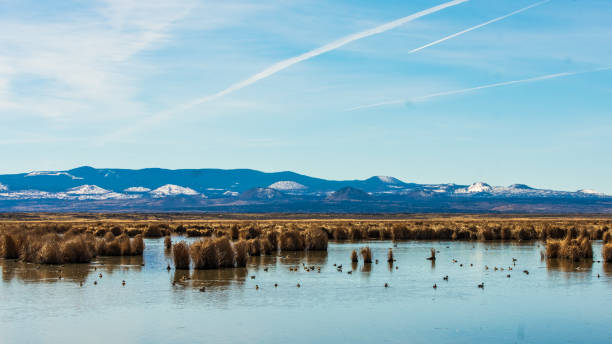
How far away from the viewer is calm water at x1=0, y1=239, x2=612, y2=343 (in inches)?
717

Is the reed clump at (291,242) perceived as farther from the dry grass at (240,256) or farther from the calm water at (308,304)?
the dry grass at (240,256)

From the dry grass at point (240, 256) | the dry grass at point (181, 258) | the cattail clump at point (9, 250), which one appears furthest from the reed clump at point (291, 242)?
the cattail clump at point (9, 250)

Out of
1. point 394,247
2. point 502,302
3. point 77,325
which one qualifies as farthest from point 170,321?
point 394,247

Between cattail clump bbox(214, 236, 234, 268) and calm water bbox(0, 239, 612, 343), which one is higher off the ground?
cattail clump bbox(214, 236, 234, 268)

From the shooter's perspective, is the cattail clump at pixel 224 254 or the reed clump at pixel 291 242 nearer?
the cattail clump at pixel 224 254

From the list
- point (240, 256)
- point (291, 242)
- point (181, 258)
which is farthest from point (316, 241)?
point (181, 258)

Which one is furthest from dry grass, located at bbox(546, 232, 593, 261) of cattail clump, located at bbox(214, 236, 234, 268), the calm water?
cattail clump, located at bbox(214, 236, 234, 268)

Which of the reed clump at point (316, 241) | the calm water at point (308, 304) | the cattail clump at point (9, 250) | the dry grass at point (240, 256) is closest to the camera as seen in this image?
the calm water at point (308, 304)

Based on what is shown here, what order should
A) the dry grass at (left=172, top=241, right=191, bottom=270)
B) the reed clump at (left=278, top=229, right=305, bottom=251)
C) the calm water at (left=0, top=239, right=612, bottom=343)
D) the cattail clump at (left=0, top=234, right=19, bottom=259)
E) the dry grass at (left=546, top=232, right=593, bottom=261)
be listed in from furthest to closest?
1. the reed clump at (left=278, top=229, right=305, bottom=251)
2. the cattail clump at (left=0, top=234, right=19, bottom=259)
3. the dry grass at (left=546, top=232, right=593, bottom=261)
4. the dry grass at (left=172, top=241, right=191, bottom=270)
5. the calm water at (left=0, top=239, right=612, bottom=343)

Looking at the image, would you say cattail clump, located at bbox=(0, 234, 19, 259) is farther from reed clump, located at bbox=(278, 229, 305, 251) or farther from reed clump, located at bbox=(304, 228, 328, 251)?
reed clump, located at bbox=(304, 228, 328, 251)

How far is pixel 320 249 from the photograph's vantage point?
43250 mm

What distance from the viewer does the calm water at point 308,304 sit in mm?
18203

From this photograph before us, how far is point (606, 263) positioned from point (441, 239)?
83.8ft

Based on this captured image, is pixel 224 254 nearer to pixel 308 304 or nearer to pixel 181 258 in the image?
pixel 181 258
